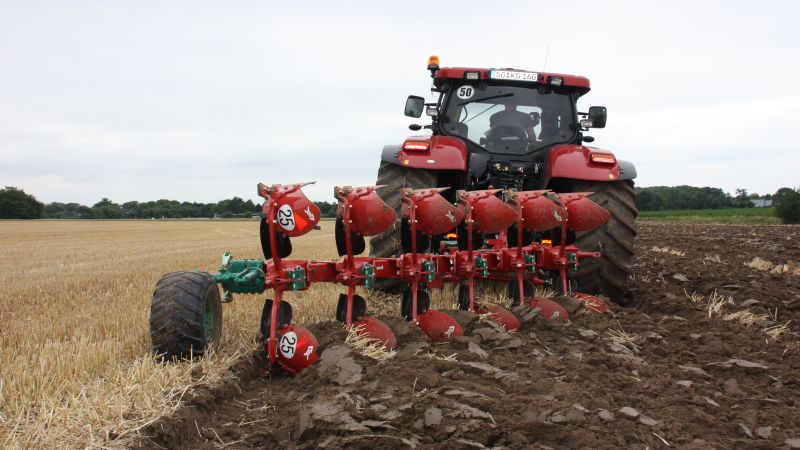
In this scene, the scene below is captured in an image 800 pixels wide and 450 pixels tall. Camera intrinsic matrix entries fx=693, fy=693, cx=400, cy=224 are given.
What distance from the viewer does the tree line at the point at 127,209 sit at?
1534 inches

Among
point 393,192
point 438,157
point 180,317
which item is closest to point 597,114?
point 438,157

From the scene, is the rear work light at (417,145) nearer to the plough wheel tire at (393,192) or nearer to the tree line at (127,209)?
the plough wheel tire at (393,192)

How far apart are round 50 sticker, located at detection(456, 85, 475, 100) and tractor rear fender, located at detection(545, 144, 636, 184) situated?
91cm

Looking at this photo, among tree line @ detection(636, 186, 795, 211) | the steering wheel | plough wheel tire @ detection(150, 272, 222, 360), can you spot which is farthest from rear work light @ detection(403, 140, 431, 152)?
tree line @ detection(636, 186, 795, 211)

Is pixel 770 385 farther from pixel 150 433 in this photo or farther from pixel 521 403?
pixel 150 433

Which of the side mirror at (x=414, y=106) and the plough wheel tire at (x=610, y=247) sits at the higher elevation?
the side mirror at (x=414, y=106)

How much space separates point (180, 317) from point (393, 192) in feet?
7.38

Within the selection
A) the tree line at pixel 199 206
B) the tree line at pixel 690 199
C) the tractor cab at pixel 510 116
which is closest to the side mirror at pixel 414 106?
the tractor cab at pixel 510 116

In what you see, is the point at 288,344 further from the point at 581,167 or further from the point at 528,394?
the point at 581,167

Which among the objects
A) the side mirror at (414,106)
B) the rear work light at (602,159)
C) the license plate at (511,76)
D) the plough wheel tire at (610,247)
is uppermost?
the license plate at (511,76)

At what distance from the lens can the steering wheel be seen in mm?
5742

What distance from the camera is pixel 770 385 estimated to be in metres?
3.06

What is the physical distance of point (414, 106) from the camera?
244 inches

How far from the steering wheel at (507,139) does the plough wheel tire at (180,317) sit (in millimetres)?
3122
